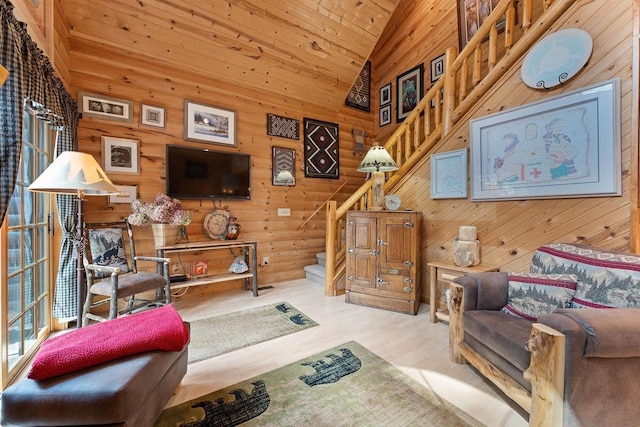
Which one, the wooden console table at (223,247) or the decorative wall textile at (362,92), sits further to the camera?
the decorative wall textile at (362,92)

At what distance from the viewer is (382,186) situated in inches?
128

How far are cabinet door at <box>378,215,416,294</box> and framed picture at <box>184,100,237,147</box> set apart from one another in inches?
95.8

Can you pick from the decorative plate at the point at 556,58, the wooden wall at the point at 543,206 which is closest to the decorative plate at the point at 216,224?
the wooden wall at the point at 543,206

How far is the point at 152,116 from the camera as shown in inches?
126

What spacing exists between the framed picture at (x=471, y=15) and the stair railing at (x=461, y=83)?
0.98 ft

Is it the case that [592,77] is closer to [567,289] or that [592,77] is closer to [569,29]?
[569,29]

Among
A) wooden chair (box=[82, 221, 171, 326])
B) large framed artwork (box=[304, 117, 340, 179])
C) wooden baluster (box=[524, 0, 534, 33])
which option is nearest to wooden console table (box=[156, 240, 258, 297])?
wooden chair (box=[82, 221, 171, 326])

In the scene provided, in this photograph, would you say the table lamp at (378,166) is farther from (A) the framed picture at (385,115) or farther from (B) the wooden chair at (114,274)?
(B) the wooden chair at (114,274)

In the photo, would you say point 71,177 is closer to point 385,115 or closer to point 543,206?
point 543,206

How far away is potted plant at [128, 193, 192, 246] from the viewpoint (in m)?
2.86

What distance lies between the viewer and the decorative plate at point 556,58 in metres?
2.11

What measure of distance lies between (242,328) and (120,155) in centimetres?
240

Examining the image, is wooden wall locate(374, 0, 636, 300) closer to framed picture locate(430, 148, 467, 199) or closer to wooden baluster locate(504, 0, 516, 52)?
framed picture locate(430, 148, 467, 199)

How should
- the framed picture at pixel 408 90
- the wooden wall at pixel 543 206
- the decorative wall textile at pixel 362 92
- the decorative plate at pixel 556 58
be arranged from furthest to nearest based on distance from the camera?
the decorative wall textile at pixel 362 92 → the framed picture at pixel 408 90 → the decorative plate at pixel 556 58 → the wooden wall at pixel 543 206
